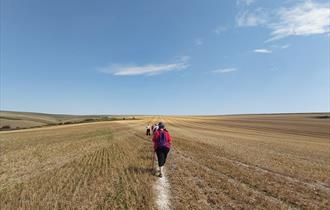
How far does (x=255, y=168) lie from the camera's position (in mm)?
14781

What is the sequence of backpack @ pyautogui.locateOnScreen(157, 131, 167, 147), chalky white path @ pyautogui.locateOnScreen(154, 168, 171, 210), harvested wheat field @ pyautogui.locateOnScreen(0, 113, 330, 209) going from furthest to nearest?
backpack @ pyautogui.locateOnScreen(157, 131, 167, 147) → harvested wheat field @ pyautogui.locateOnScreen(0, 113, 330, 209) → chalky white path @ pyautogui.locateOnScreen(154, 168, 171, 210)

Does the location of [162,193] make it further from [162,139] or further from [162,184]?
[162,139]

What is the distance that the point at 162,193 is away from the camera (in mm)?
9523

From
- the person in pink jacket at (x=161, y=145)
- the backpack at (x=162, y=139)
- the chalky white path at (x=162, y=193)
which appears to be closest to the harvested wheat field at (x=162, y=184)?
the chalky white path at (x=162, y=193)

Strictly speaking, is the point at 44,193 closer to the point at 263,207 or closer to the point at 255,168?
the point at 263,207

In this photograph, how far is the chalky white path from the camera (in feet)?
27.0

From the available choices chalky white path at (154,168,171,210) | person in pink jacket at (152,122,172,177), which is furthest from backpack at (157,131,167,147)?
chalky white path at (154,168,171,210)

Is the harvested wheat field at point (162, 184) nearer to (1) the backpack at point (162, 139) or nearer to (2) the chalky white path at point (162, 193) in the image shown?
(2) the chalky white path at point (162, 193)

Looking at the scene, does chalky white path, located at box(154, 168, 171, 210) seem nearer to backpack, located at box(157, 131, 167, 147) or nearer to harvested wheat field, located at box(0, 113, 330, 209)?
harvested wheat field, located at box(0, 113, 330, 209)

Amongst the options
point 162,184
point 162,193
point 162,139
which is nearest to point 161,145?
point 162,139

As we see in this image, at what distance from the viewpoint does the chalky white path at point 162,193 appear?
824cm

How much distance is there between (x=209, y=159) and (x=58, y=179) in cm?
929

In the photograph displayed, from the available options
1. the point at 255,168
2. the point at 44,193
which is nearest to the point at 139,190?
the point at 44,193

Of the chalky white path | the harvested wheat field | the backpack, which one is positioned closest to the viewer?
the chalky white path
